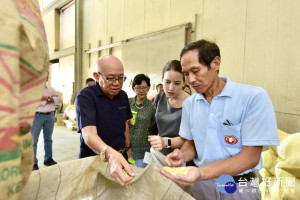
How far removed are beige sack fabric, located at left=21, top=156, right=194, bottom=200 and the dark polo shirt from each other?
0.31 metres

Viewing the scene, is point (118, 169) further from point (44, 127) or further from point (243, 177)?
point (44, 127)

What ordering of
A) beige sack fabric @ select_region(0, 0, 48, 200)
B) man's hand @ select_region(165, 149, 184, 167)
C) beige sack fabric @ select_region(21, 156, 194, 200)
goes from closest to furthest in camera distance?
beige sack fabric @ select_region(0, 0, 48, 200)
beige sack fabric @ select_region(21, 156, 194, 200)
man's hand @ select_region(165, 149, 184, 167)

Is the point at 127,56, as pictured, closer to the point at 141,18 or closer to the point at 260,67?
the point at 141,18

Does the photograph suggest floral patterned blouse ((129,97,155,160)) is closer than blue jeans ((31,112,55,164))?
Yes

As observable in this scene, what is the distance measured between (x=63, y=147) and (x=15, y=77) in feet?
14.1

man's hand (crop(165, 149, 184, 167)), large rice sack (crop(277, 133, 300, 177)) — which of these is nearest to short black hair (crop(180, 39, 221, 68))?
man's hand (crop(165, 149, 184, 167))

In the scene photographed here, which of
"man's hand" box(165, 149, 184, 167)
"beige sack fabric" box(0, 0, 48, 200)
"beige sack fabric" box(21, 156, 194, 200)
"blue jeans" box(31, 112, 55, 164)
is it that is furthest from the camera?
"blue jeans" box(31, 112, 55, 164)

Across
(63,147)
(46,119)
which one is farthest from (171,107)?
(63,147)

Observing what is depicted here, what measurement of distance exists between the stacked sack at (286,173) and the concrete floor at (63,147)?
2.96m

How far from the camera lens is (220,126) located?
0.98 m

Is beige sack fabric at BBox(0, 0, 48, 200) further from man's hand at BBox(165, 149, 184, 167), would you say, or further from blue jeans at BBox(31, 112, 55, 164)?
blue jeans at BBox(31, 112, 55, 164)

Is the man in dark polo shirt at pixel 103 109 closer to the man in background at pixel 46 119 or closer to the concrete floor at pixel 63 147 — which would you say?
Result: the man in background at pixel 46 119

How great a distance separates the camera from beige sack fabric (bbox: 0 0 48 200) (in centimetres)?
25

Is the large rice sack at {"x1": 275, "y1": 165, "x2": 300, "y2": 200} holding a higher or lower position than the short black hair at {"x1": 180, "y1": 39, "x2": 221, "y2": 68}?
lower
